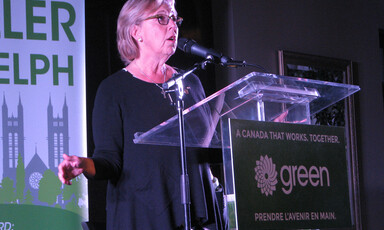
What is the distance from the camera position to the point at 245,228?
1418 millimetres

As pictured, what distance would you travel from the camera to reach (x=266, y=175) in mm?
1500

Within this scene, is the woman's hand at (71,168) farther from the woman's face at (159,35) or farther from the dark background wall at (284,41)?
the dark background wall at (284,41)

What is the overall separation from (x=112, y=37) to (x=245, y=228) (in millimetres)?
2008

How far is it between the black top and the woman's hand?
0.39 ft

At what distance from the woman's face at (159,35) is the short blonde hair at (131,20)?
0.09ft

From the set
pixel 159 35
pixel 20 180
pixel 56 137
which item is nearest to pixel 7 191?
pixel 20 180

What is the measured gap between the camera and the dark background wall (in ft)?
10.4

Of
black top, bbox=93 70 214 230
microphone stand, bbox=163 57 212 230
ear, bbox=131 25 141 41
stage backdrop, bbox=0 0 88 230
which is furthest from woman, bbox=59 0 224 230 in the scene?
stage backdrop, bbox=0 0 88 230

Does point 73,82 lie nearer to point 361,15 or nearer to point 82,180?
point 82,180

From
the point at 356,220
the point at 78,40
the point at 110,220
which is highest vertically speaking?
the point at 78,40

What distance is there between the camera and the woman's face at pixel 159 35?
2.41m

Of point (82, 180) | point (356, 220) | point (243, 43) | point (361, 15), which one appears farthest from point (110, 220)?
point (361, 15)

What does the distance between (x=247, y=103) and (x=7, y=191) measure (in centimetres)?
175

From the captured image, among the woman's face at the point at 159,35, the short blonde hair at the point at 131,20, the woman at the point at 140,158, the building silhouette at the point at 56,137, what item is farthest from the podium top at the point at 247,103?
the building silhouette at the point at 56,137
